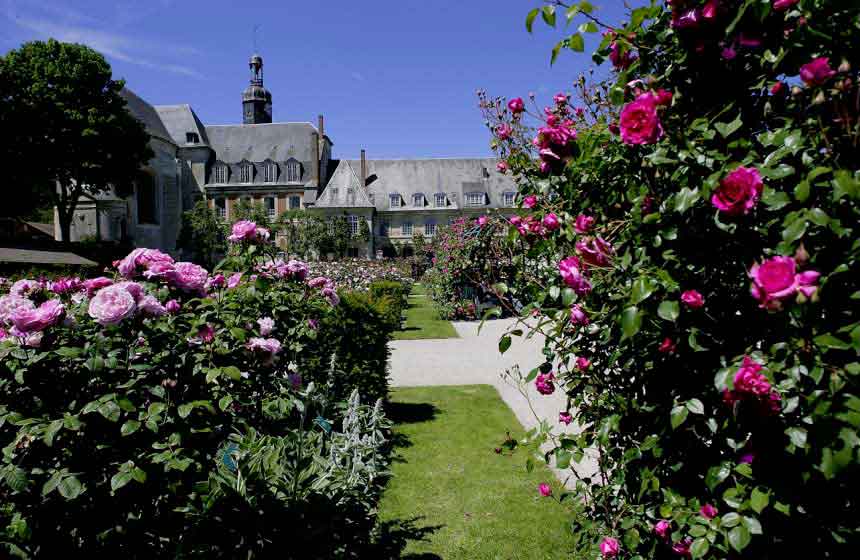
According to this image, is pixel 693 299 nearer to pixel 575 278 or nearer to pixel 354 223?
pixel 575 278

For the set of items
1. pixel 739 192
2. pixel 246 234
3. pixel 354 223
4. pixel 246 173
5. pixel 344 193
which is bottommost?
pixel 246 234

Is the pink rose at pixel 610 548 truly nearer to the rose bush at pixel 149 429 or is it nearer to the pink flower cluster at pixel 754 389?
the pink flower cluster at pixel 754 389

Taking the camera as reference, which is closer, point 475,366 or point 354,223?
point 475,366

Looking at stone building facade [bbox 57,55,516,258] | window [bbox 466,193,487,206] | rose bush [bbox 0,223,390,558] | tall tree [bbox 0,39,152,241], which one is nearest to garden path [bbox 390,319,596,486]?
rose bush [bbox 0,223,390,558]

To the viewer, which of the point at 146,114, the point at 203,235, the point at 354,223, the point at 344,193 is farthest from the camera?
the point at 344,193

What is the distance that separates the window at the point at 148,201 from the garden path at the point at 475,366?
38089 mm

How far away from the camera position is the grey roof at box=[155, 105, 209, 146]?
51.2 metres

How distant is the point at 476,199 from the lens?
51.2 meters

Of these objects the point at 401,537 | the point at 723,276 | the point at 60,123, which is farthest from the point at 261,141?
the point at 723,276

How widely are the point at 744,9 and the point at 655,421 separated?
1280 millimetres

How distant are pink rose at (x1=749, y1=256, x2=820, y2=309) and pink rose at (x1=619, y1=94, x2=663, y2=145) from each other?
543 millimetres

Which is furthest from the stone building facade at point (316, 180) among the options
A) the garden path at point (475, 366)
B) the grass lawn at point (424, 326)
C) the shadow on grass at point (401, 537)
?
the shadow on grass at point (401, 537)

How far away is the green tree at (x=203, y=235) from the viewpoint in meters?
41.1

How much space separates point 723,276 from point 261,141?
181 ft
